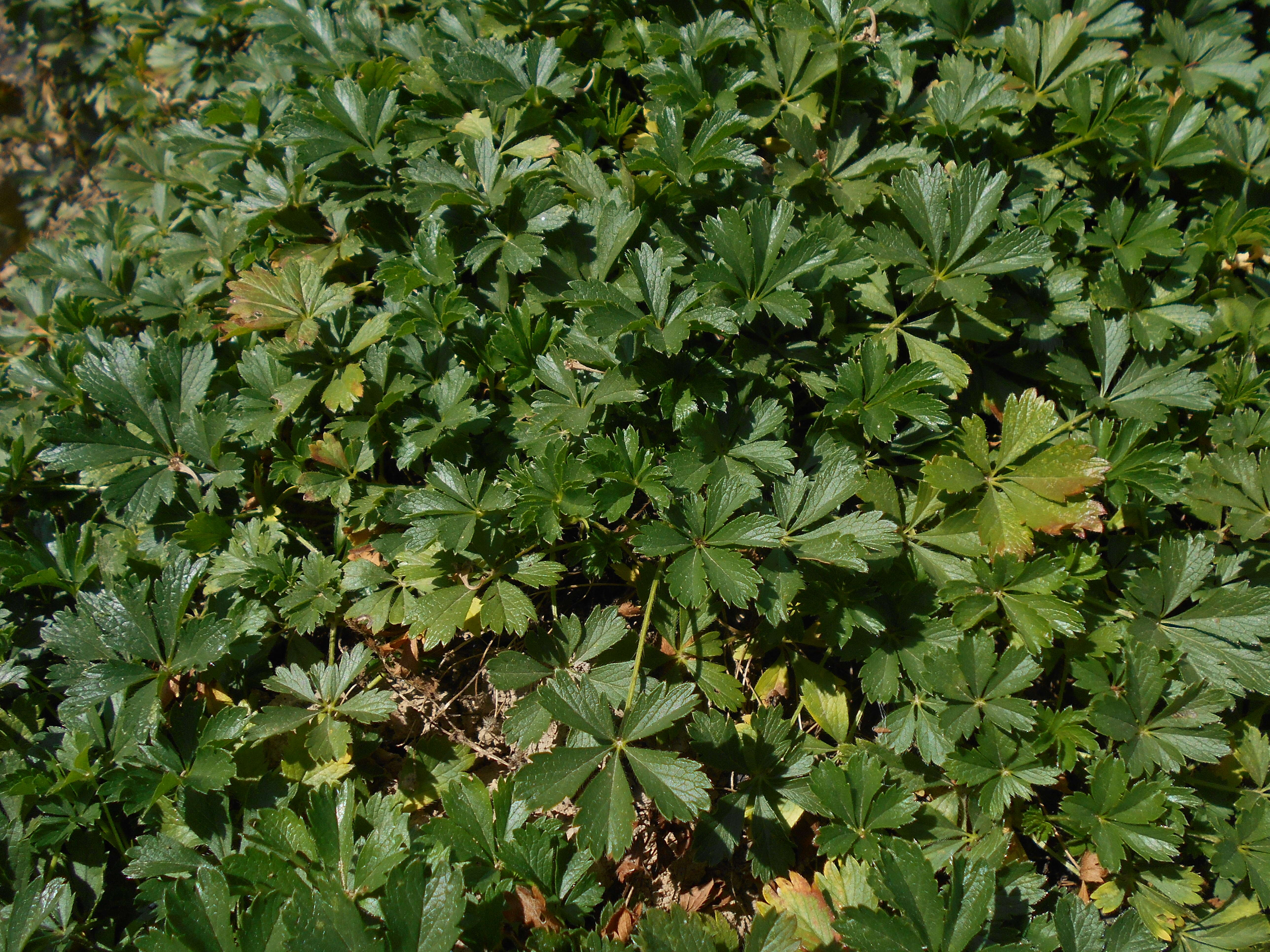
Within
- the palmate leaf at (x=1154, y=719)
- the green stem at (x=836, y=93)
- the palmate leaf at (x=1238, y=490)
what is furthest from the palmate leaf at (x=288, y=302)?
the palmate leaf at (x=1238, y=490)

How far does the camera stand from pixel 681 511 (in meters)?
1.94

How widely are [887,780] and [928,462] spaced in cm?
81

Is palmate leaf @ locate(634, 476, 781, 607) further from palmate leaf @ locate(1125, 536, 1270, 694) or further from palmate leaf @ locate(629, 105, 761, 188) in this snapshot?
palmate leaf @ locate(1125, 536, 1270, 694)

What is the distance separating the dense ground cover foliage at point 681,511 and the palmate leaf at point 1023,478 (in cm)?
2

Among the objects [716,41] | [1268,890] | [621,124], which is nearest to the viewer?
[1268,890]

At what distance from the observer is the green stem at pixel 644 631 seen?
6.26 ft

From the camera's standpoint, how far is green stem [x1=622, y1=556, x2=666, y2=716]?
75.1 inches

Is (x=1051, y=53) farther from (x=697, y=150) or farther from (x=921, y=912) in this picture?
(x=921, y=912)

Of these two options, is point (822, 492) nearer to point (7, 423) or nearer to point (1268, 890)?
point (1268, 890)

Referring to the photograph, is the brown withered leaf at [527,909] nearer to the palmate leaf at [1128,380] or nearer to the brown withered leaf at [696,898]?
the brown withered leaf at [696,898]

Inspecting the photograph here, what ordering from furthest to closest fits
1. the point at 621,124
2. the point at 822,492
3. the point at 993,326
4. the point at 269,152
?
1. the point at 269,152
2. the point at 621,124
3. the point at 993,326
4. the point at 822,492

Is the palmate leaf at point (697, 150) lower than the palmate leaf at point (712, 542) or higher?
higher

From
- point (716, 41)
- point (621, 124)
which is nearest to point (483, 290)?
point (621, 124)

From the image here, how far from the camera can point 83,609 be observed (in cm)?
206
